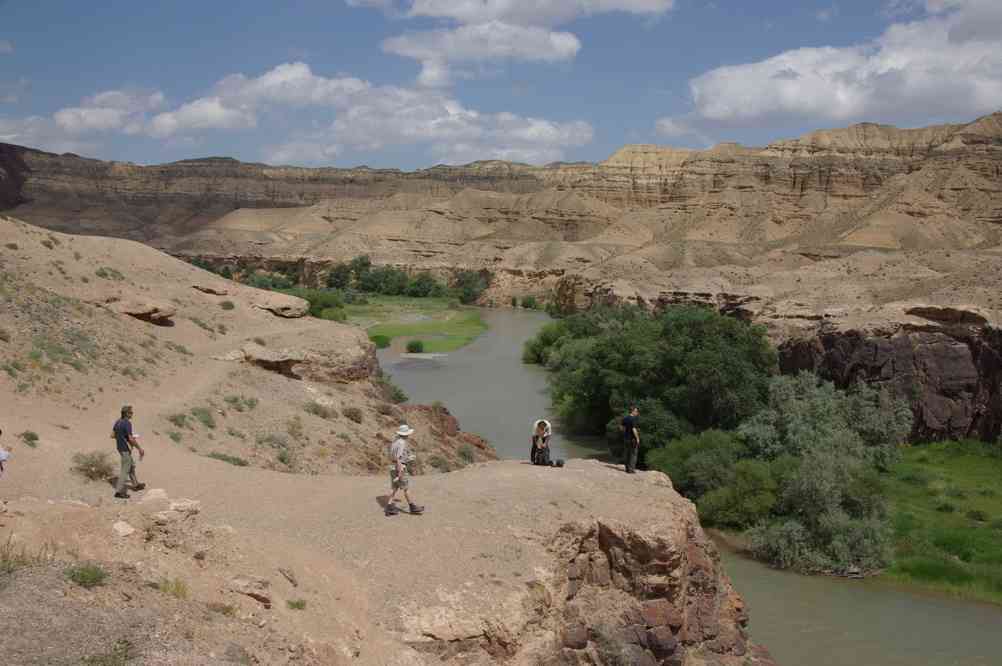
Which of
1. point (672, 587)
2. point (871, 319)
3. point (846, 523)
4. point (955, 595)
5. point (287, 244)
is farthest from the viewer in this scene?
point (287, 244)

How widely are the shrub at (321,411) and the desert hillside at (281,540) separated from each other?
0.20ft

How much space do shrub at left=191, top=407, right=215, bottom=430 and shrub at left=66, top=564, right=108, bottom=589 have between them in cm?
1108

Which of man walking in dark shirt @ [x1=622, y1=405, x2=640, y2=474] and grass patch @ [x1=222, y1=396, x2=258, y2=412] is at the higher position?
man walking in dark shirt @ [x1=622, y1=405, x2=640, y2=474]

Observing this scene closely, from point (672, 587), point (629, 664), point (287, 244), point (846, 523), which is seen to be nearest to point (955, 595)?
point (846, 523)

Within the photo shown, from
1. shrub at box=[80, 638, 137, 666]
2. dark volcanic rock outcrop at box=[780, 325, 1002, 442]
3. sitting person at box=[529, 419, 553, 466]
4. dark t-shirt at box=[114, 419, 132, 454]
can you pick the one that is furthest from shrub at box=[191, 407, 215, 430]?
dark volcanic rock outcrop at box=[780, 325, 1002, 442]

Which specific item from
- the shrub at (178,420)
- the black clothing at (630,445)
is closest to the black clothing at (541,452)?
the black clothing at (630,445)

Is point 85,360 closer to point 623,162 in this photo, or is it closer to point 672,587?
point 672,587

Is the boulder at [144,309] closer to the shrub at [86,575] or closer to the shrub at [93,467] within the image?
the shrub at [93,467]

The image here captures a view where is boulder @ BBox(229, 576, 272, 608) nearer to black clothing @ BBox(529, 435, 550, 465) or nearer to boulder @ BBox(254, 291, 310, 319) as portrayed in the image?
black clothing @ BBox(529, 435, 550, 465)

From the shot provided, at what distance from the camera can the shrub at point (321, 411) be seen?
846 inches

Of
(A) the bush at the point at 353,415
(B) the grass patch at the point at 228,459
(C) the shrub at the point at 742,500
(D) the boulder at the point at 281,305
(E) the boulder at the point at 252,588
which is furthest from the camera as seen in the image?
(D) the boulder at the point at 281,305

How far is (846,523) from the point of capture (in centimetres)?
2209

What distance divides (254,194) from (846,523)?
13078 cm

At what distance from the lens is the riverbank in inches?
2264
